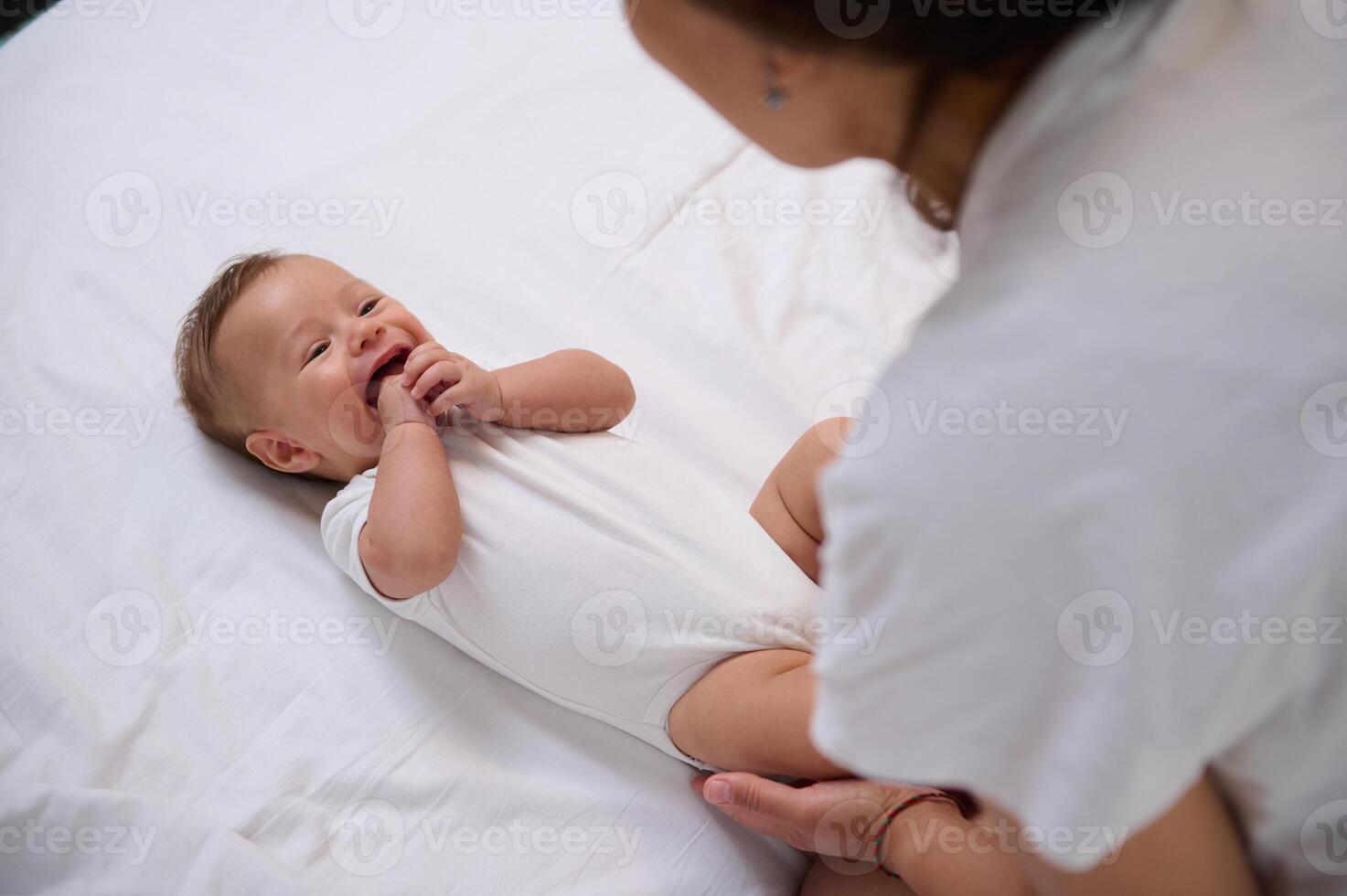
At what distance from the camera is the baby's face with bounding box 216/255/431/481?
120 cm

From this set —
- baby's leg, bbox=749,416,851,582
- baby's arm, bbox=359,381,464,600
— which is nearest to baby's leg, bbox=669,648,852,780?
baby's leg, bbox=749,416,851,582

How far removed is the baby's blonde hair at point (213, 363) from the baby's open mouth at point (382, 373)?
0.14m

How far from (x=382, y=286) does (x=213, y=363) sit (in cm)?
29

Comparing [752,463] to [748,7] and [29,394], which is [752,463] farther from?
[29,394]

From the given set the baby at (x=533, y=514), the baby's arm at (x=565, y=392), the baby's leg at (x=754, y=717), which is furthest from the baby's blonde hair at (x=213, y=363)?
the baby's leg at (x=754, y=717)

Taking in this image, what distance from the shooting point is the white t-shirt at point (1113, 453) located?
566 millimetres

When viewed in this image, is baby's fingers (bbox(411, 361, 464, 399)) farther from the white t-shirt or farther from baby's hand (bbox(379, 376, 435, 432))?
the white t-shirt

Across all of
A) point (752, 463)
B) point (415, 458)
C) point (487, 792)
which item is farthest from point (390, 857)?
point (752, 463)

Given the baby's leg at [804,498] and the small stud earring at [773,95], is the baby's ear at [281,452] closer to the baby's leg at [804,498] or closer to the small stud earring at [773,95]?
the baby's leg at [804,498]

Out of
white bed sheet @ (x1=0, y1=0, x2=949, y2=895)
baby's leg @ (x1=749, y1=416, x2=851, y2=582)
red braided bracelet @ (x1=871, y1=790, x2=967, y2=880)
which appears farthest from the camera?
baby's leg @ (x1=749, y1=416, x2=851, y2=582)

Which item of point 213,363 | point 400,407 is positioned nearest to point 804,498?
point 400,407

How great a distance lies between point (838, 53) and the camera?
603 millimetres

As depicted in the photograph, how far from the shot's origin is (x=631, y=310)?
1.45 m

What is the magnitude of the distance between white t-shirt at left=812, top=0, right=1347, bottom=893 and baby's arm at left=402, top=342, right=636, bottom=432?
0.65 m
